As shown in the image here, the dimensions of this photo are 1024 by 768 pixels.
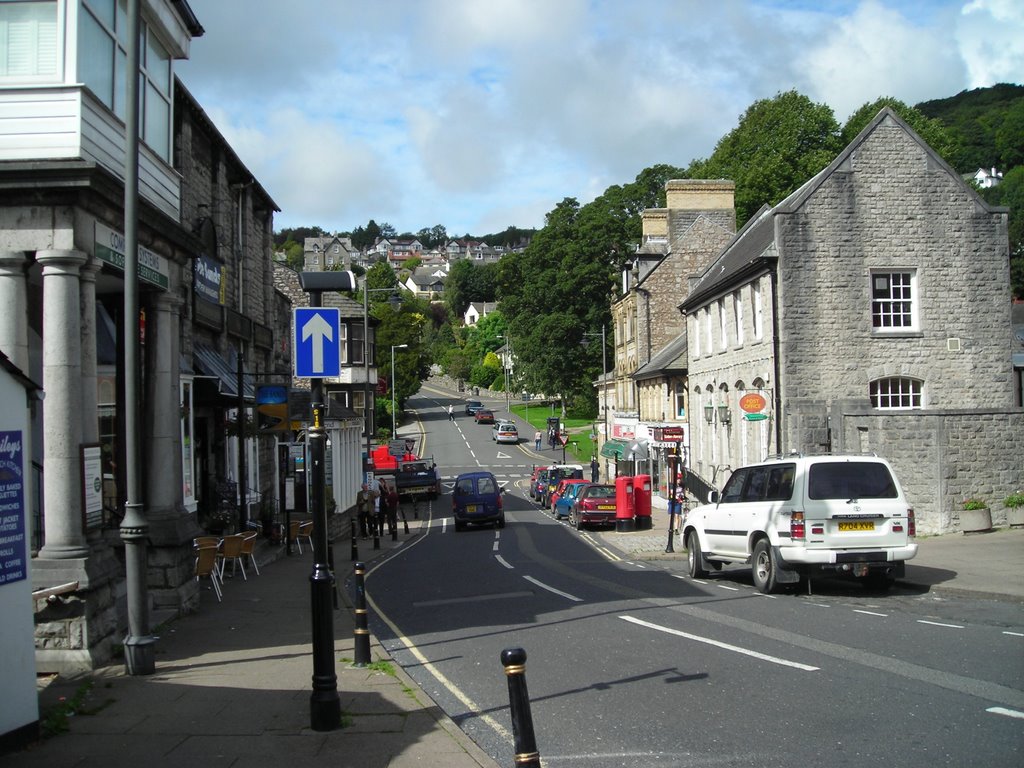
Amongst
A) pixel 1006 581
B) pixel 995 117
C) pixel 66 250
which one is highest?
pixel 995 117

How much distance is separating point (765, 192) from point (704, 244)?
27.1ft

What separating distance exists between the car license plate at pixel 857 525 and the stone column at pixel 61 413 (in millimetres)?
10307

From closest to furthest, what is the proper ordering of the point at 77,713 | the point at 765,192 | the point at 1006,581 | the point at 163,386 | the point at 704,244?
1. the point at 77,713
2. the point at 163,386
3. the point at 1006,581
4. the point at 704,244
5. the point at 765,192

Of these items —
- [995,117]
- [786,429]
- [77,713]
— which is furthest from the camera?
[995,117]

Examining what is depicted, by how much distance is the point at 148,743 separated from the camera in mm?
7207

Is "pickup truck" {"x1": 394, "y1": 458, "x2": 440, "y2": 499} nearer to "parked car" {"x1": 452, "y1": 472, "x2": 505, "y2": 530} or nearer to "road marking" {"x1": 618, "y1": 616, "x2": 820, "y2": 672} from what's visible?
"parked car" {"x1": 452, "y1": 472, "x2": 505, "y2": 530}

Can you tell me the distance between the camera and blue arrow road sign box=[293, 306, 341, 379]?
8.88 meters

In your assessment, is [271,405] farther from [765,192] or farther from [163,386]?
[765,192]

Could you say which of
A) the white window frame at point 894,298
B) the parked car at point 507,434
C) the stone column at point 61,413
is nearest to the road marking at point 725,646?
the stone column at point 61,413

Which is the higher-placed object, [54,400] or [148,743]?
[54,400]

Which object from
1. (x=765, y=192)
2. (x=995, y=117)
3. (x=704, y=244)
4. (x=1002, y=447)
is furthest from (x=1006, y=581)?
(x=995, y=117)

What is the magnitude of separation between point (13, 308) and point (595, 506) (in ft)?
77.4

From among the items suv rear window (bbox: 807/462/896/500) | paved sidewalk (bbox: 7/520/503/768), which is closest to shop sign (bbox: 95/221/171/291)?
paved sidewalk (bbox: 7/520/503/768)

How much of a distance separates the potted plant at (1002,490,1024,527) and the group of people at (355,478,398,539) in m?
17.0
